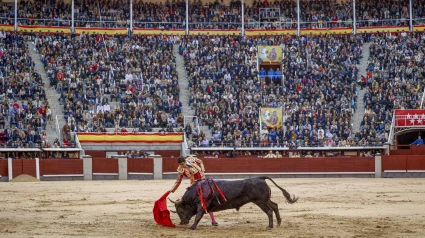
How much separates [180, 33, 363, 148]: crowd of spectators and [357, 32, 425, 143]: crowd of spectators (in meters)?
0.83

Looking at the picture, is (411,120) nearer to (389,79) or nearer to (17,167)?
→ (389,79)

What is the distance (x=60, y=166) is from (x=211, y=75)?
10636mm

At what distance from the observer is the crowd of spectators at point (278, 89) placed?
33.2 meters

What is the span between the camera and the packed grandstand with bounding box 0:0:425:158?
33.2 meters

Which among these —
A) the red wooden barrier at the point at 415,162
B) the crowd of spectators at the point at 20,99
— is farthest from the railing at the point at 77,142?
the red wooden barrier at the point at 415,162

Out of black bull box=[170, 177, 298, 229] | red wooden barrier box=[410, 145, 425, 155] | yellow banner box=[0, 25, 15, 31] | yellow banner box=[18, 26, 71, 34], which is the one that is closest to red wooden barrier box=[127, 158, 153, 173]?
red wooden barrier box=[410, 145, 425, 155]

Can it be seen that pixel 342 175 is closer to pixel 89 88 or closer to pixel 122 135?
pixel 122 135

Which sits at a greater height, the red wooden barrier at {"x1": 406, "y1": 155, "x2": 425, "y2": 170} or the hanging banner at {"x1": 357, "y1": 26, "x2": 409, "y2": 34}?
the hanging banner at {"x1": 357, "y1": 26, "x2": 409, "y2": 34}

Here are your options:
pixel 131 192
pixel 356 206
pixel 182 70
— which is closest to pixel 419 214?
pixel 356 206

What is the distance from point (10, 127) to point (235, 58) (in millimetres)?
12643

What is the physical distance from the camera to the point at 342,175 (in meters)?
30.6

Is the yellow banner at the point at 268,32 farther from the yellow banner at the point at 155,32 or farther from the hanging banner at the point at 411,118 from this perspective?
the hanging banner at the point at 411,118

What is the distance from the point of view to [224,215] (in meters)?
14.7

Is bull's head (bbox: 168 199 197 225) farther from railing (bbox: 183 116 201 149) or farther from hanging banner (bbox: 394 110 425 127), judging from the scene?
hanging banner (bbox: 394 110 425 127)
